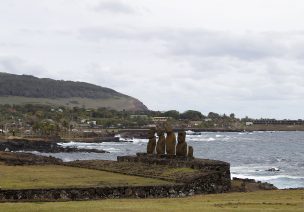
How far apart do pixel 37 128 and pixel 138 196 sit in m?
142

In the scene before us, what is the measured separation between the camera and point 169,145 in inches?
1623

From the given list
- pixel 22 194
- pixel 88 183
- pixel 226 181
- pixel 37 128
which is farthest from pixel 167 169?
pixel 37 128

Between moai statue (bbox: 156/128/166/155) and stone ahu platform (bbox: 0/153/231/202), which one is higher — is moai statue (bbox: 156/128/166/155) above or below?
above

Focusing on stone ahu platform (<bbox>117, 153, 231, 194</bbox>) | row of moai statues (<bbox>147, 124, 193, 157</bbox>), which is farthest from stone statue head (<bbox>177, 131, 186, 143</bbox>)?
stone ahu platform (<bbox>117, 153, 231, 194</bbox>)

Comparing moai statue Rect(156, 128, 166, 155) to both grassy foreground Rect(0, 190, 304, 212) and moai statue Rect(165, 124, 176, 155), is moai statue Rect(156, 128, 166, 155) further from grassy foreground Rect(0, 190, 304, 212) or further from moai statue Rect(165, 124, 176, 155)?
grassy foreground Rect(0, 190, 304, 212)

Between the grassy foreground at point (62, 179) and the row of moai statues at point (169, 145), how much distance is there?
6.05m

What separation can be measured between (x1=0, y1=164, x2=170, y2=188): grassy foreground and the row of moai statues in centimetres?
605

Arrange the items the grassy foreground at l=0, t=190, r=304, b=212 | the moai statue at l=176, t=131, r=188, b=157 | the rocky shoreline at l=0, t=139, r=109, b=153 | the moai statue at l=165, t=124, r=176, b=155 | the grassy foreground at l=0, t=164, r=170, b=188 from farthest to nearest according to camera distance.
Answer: the rocky shoreline at l=0, t=139, r=109, b=153
the moai statue at l=165, t=124, r=176, b=155
the moai statue at l=176, t=131, r=188, b=157
the grassy foreground at l=0, t=164, r=170, b=188
the grassy foreground at l=0, t=190, r=304, b=212

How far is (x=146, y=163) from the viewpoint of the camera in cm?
4019

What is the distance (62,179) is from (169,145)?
36.3 ft

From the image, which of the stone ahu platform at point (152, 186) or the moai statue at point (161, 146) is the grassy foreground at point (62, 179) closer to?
the stone ahu platform at point (152, 186)

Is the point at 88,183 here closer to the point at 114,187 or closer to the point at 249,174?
the point at 114,187

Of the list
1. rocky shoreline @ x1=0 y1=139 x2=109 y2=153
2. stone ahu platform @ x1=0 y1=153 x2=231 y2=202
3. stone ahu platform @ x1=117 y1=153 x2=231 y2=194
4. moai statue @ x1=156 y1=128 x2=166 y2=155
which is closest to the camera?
stone ahu platform @ x1=0 y1=153 x2=231 y2=202

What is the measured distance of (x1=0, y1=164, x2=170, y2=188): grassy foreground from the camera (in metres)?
28.8
